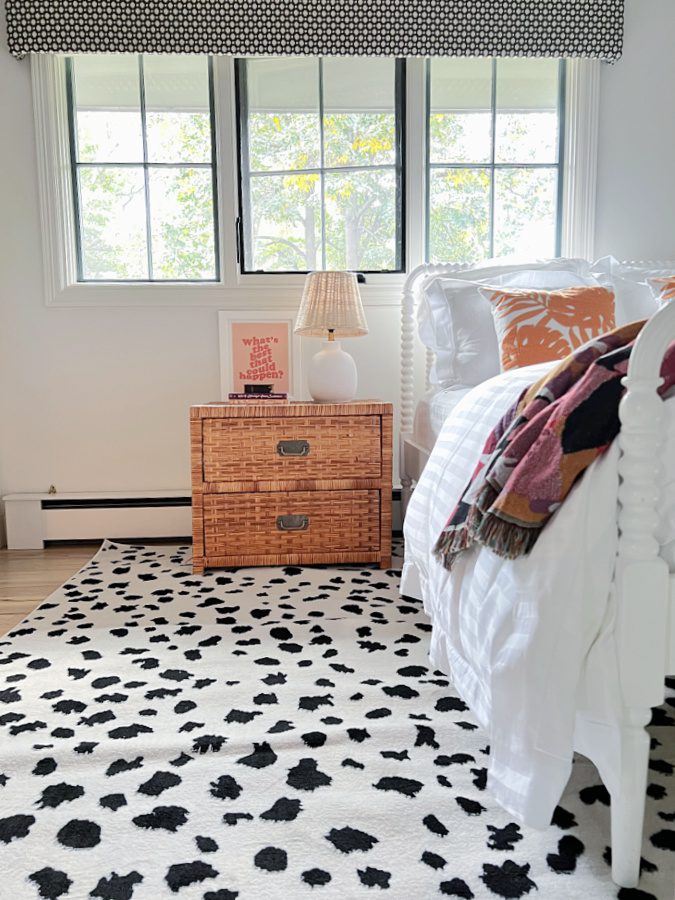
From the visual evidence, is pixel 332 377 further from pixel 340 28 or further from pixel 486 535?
pixel 486 535

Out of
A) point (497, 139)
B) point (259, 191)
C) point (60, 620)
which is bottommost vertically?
point (60, 620)

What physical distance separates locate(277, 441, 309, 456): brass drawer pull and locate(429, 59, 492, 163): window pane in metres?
1.39

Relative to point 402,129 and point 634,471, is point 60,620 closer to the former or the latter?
point 634,471

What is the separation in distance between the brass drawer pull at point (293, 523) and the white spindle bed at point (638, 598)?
166 cm

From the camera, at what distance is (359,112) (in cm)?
304

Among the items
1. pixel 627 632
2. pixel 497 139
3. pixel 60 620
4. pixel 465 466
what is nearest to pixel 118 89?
pixel 497 139

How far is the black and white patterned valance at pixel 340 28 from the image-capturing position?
9.25 feet

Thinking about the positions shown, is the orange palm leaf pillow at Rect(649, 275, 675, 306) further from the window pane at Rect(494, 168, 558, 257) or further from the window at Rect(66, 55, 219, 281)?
the window at Rect(66, 55, 219, 281)

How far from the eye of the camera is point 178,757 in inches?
54.2

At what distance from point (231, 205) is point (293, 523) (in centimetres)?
135

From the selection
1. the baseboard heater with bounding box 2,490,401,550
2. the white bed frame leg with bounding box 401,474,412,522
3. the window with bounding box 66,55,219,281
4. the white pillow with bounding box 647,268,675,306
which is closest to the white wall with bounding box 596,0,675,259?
the white pillow with bounding box 647,268,675,306

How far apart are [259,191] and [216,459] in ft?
4.05

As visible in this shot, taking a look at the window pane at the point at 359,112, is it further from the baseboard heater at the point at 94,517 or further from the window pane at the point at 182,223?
the baseboard heater at the point at 94,517

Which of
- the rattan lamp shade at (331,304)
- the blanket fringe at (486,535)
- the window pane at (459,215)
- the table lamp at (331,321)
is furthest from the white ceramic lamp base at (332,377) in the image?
the blanket fringe at (486,535)
